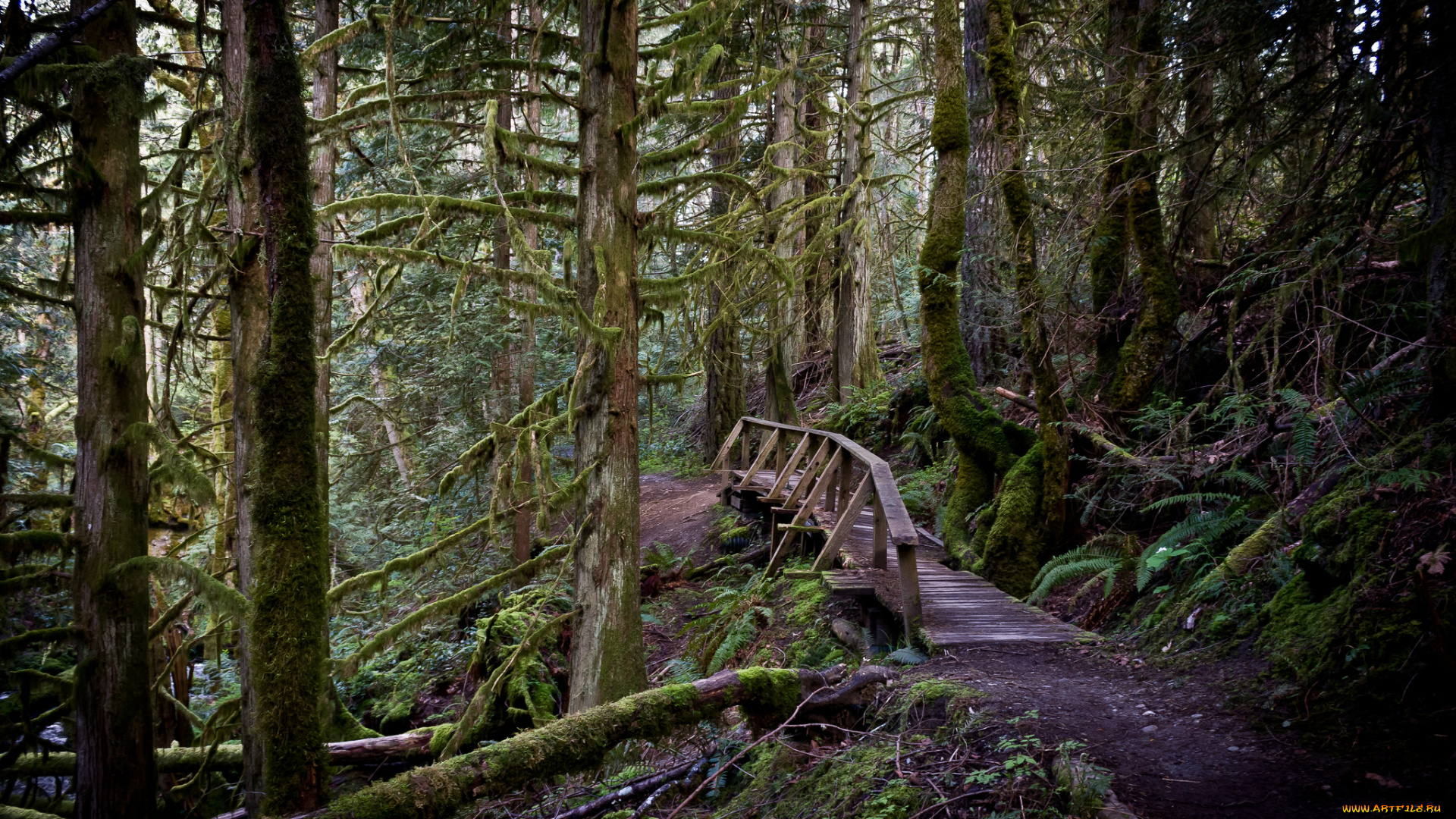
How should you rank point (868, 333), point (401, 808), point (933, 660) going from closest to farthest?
1. point (401, 808)
2. point (933, 660)
3. point (868, 333)

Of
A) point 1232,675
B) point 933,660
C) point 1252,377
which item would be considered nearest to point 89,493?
point 933,660

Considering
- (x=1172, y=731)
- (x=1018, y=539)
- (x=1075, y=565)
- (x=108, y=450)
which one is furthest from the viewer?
(x=1018, y=539)

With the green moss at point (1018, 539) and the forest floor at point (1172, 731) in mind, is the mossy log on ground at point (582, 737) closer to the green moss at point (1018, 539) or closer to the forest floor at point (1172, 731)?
the forest floor at point (1172, 731)

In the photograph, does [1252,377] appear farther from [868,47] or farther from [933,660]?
[868,47]

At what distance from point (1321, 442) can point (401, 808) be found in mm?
6981

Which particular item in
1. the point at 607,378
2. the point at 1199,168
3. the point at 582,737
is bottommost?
the point at 582,737

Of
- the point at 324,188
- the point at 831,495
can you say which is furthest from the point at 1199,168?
the point at 324,188

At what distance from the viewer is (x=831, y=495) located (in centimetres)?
1111

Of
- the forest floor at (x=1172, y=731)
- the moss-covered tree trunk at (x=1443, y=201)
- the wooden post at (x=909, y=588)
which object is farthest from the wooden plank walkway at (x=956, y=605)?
the moss-covered tree trunk at (x=1443, y=201)

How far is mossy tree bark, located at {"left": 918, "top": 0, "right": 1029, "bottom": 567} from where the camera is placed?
30.6ft

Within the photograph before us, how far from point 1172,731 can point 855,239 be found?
37.7 ft

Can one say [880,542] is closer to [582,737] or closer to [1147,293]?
[1147,293]

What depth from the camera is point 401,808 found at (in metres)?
3.16

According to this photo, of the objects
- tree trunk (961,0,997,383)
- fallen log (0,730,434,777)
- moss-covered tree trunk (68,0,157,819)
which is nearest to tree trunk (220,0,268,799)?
moss-covered tree trunk (68,0,157,819)
